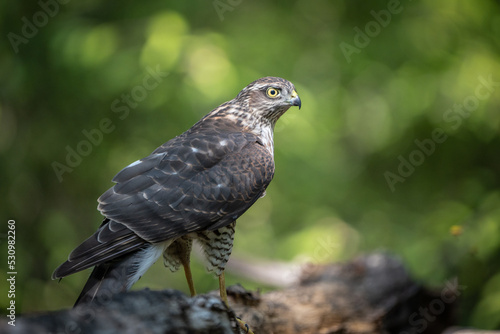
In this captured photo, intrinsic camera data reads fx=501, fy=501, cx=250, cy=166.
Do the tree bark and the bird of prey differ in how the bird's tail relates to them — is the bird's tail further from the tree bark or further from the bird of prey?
the tree bark

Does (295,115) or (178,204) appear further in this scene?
→ (295,115)

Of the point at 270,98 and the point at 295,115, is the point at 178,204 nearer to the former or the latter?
the point at 270,98

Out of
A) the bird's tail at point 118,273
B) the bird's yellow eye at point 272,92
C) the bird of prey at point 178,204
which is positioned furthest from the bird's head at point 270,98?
the bird's tail at point 118,273

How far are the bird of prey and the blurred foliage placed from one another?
1.95 meters

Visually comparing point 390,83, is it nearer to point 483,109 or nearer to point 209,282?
point 483,109

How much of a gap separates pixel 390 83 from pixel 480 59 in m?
1.23

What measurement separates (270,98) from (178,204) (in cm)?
146

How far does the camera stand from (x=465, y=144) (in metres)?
7.20

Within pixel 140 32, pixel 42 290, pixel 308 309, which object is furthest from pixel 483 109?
pixel 42 290

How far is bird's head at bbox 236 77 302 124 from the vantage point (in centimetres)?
468

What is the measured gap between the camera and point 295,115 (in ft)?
23.2

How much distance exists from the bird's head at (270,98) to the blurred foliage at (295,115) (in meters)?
1.37

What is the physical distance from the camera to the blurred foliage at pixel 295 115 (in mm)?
6375

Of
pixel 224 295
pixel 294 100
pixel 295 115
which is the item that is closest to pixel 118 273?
pixel 224 295
